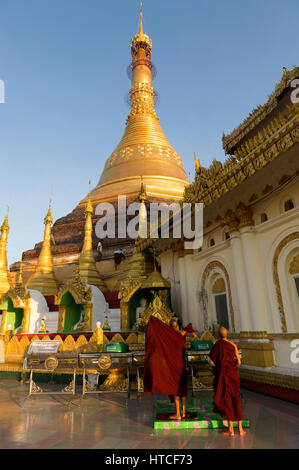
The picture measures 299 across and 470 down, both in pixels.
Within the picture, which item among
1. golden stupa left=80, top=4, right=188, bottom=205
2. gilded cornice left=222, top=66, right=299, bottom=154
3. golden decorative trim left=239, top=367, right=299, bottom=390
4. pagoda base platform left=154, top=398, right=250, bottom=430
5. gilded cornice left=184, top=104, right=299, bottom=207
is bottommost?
pagoda base platform left=154, top=398, right=250, bottom=430

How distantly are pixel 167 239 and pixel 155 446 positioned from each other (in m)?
7.92

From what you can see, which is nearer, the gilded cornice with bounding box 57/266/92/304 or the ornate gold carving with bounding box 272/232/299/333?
the ornate gold carving with bounding box 272/232/299/333

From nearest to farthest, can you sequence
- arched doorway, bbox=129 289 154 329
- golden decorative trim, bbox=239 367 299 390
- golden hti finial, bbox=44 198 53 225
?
golden decorative trim, bbox=239 367 299 390 → arched doorway, bbox=129 289 154 329 → golden hti finial, bbox=44 198 53 225

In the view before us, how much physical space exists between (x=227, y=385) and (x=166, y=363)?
116cm

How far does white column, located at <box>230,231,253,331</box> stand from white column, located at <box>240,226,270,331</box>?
0.79 ft

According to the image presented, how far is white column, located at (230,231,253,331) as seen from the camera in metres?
7.29

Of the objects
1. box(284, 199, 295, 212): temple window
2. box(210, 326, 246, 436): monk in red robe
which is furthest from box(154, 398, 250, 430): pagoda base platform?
box(284, 199, 295, 212): temple window

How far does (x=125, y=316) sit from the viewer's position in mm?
12164

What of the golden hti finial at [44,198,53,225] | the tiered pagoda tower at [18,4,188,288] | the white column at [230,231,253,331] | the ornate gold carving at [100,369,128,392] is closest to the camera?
the white column at [230,231,253,331]

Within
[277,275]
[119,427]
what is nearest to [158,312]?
[277,275]

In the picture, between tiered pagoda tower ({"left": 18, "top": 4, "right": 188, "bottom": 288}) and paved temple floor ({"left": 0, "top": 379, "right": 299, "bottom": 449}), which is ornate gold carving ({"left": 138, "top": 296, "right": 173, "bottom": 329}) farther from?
tiered pagoda tower ({"left": 18, "top": 4, "right": 188, "bottom": 288})

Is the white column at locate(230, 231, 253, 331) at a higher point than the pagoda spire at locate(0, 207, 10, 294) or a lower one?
lower

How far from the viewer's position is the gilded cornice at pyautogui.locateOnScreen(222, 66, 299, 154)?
864 centimetres

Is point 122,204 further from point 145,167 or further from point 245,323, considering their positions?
point 245,323
